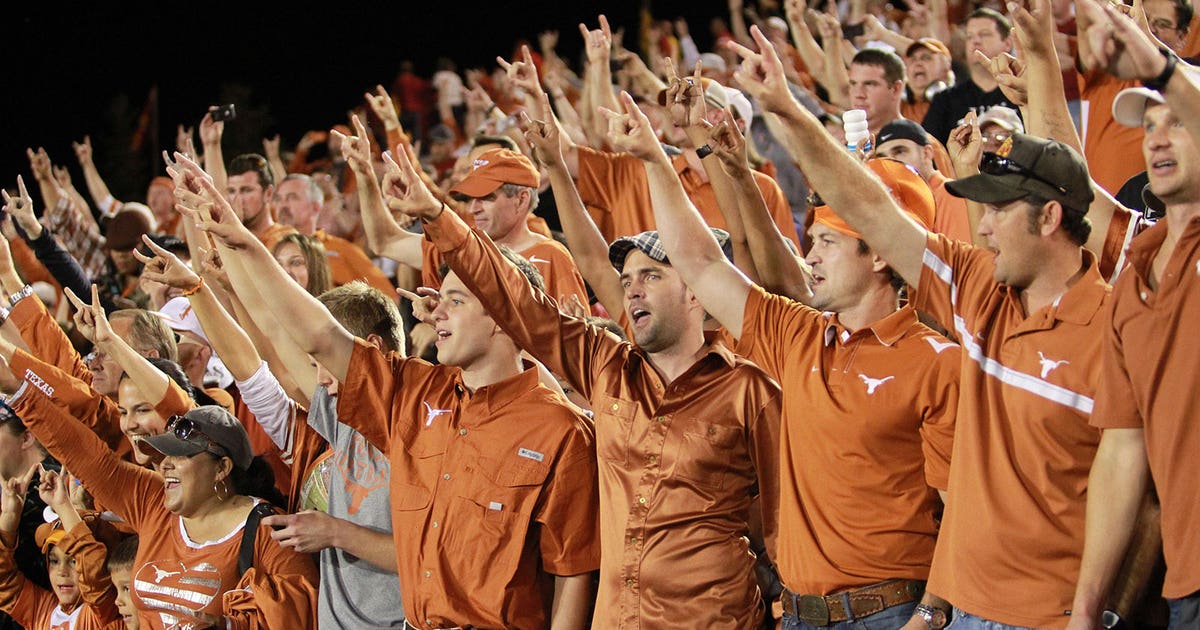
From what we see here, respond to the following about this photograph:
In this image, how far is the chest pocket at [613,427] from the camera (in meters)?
3.45

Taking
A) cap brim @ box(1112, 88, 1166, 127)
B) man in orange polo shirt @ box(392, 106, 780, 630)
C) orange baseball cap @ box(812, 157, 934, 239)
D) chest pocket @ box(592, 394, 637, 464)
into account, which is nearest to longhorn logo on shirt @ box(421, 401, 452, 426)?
A: man in orange polo shirt @ box(392, 106, 780, 630)

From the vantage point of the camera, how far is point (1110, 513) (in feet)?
8.50

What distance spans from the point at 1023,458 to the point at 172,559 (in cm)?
276

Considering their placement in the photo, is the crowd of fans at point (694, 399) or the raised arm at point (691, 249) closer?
the crowd of fans at point (694, 399)

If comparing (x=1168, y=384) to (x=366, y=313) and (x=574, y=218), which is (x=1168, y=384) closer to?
(x=574, y=218)

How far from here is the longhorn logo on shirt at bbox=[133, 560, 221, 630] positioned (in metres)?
4.26

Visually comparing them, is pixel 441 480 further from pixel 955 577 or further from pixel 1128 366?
pixel 1128 366

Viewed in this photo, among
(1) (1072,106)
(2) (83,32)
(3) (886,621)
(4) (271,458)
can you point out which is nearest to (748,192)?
(3) (886,621)

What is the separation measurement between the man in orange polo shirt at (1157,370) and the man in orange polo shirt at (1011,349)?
9cm

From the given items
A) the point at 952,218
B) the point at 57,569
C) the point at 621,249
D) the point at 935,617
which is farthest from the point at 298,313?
the point at 952,218

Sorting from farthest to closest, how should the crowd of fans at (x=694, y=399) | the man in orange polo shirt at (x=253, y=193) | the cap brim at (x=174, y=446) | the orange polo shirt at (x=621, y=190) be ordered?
the man in orange polo shirt at (x=253, y=193) → the orange polo shirt at (x=621, y=190) → the cap brim at (x=174, y=446) → the crowd of fans at (x=694, y=399)

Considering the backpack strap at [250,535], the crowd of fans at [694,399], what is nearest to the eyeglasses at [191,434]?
the crowd of fans at [694,399]

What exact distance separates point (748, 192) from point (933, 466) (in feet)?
3.32

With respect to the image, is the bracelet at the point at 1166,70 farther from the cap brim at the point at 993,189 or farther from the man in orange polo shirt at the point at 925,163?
the man in orange polo shirt at the point at 925,163
